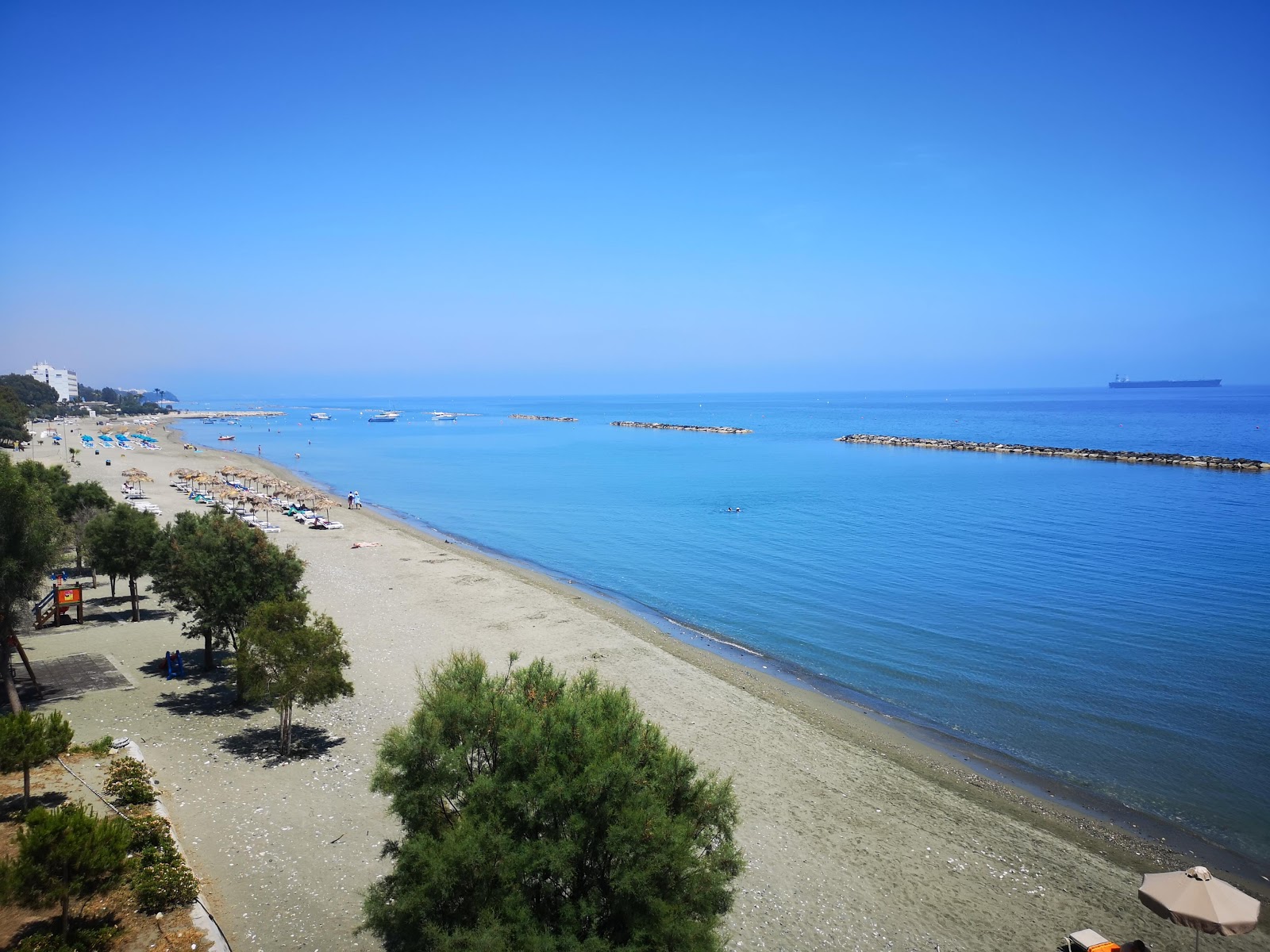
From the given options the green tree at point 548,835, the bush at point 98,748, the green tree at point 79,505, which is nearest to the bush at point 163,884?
the green tree at point 548,835

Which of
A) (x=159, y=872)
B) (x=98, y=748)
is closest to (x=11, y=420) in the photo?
(x=98, y=748)

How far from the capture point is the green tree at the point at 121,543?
81.8 feet

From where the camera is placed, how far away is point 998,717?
68.6ft

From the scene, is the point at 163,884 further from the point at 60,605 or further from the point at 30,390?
the point at 30,390

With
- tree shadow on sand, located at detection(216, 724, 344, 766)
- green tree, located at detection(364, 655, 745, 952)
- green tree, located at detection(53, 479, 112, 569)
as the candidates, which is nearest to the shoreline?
green tree, located at detection(364, 655, 745, 952)

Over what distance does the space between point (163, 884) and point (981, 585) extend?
1305 inches

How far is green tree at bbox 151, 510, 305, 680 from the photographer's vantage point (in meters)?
19.8

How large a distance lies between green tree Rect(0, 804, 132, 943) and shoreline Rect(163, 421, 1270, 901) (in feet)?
51.5

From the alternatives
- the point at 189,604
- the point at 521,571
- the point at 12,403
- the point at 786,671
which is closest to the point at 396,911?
the point at 189,604

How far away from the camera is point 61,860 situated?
8992 mm

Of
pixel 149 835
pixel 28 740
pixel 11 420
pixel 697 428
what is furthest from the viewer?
pixel 697 428

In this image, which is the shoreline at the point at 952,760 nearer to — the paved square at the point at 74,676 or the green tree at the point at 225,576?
the green tree at the point at 225,576

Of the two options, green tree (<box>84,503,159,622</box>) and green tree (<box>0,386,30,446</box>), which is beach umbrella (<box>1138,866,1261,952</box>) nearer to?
green tree (<box>84,503,159,622</box>)

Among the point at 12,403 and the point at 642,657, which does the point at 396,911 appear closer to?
the point at 642,657
